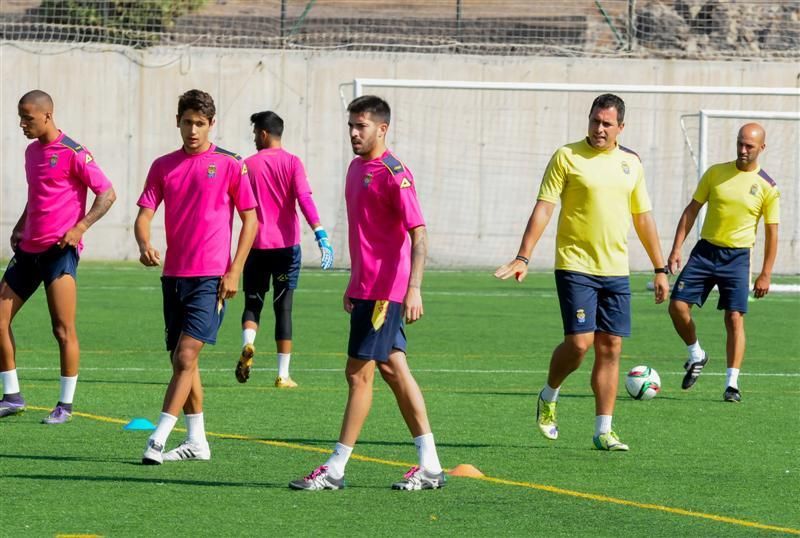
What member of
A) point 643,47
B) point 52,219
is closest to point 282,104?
point 643,47

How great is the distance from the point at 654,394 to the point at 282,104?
57.0ft

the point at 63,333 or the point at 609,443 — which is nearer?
the point at 609,443

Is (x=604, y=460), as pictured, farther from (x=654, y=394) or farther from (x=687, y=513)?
(x=654, y=394)

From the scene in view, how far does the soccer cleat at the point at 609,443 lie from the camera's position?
356 inches

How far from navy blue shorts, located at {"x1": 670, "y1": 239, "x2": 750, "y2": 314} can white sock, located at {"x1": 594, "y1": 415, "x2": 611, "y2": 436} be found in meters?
3.14

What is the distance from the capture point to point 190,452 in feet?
27.6

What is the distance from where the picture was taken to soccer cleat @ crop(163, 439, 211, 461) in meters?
8.35

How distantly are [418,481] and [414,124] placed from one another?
20.7 metres

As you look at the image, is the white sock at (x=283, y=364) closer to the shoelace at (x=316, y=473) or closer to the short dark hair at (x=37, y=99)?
the short dark hair at (x=37, y=99)

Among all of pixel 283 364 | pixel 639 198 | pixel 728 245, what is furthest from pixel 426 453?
pixel 728 245

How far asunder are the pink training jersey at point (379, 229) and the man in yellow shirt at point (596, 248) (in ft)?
5.80

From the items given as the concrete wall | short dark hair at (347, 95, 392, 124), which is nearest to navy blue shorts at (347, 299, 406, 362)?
short dark hair at (347, 95, 392, 124)

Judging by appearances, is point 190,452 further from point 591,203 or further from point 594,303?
point 591,203

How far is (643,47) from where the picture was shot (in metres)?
29.7
